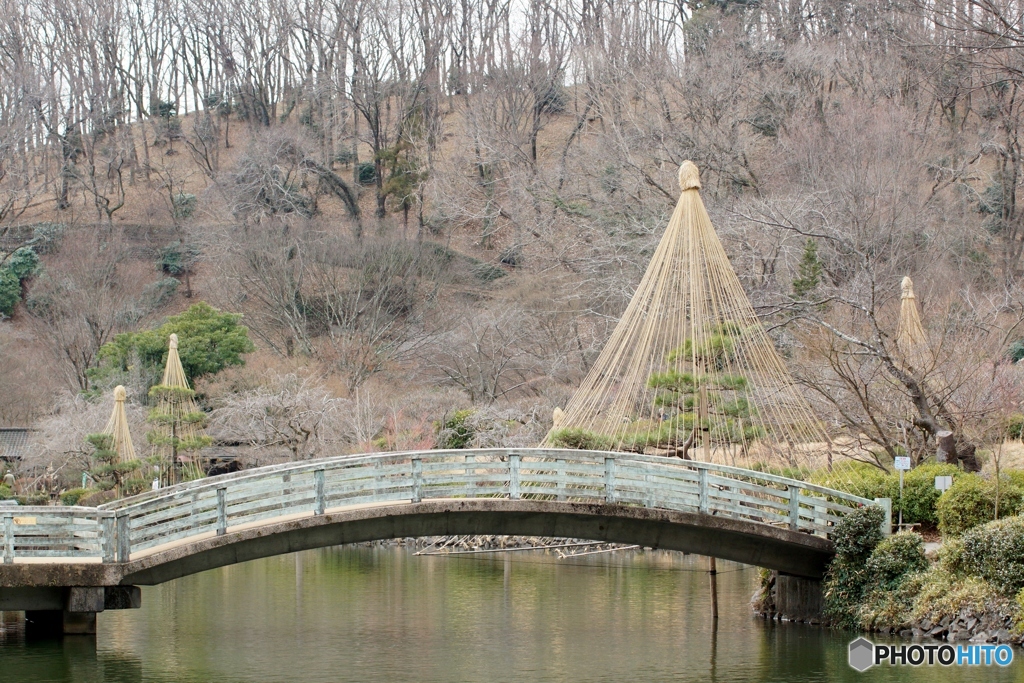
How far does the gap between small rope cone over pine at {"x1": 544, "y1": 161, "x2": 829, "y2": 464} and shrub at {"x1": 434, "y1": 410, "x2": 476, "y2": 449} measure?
1246 cm

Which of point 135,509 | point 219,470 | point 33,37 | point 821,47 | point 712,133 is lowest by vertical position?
point 219,470

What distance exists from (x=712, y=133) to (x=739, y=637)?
26.4 meters

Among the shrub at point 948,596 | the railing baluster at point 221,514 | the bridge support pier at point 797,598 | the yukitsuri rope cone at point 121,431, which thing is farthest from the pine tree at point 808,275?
the railing baluster at point 221,514

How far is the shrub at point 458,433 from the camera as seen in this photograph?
116 ft

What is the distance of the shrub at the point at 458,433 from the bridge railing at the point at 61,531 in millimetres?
17549

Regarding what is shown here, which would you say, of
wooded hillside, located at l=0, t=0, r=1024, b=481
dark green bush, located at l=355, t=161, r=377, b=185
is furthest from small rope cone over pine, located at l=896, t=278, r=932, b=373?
dark green bush, located at l=355, t=161, r=377, b=185

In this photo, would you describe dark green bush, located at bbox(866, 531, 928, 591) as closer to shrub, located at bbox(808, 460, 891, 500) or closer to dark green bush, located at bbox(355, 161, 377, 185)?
shrub, located at bbox(808, 460, 891, 500)

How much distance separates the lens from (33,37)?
212 feet

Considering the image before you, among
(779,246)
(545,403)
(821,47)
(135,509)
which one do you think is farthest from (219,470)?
(821,47)

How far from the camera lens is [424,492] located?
19.4 m

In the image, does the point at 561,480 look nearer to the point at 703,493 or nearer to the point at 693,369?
the point at 703,493

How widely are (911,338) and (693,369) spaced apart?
707cm

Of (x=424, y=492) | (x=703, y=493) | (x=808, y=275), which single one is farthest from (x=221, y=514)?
(x=808, y=275)

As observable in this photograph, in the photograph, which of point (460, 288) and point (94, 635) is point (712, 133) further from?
point (94, 635)
